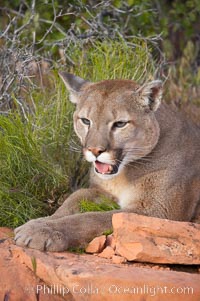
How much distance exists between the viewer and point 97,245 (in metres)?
6.07

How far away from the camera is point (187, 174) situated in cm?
676

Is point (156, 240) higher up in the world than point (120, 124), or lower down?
lower down

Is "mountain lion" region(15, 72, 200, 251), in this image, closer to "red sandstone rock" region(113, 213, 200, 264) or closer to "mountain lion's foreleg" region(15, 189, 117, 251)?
"mountain lion's foreleg" region(15, 189, 117, 251)

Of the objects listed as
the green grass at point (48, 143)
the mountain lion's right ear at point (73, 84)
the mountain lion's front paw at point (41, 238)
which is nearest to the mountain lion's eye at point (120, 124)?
the mountain lion's right ear at point (73, 84)

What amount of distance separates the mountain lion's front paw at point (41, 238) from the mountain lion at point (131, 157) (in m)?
0.14

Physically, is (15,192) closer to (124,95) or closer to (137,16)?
(124,95)

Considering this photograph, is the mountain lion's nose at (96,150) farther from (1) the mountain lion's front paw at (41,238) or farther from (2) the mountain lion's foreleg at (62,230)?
(1) the mountain lion's front paw at (41,238)

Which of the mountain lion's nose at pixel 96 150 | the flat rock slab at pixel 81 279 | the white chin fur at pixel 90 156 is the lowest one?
the flat rock slab at pixel 81 279

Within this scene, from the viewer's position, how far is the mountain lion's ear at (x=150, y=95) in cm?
667

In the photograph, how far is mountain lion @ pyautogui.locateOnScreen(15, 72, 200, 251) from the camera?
6395 mm

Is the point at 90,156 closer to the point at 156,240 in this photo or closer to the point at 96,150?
the point at 96,150

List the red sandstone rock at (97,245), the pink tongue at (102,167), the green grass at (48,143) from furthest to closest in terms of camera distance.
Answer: the green grass at (48,143), the pink tongue at (102,167), the red sandstone rock at (97,245)

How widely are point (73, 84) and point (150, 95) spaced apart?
77 centimetres

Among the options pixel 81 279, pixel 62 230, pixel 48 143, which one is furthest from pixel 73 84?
pixel 81 279
